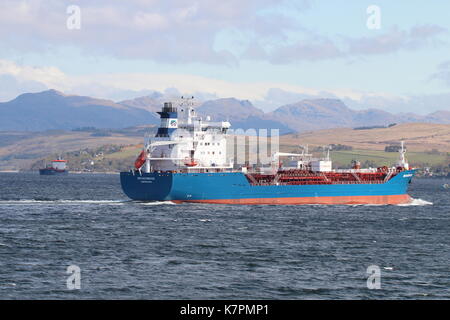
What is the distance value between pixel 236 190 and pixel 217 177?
9.67 ft

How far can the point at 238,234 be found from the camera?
169ft

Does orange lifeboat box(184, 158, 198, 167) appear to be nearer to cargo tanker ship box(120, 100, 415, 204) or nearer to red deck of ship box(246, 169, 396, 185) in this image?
cargo tanker ship box(120, 100, 415, 204)

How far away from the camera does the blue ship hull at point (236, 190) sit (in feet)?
232

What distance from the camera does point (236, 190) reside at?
73.4 m

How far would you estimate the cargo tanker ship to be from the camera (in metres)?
71.4
